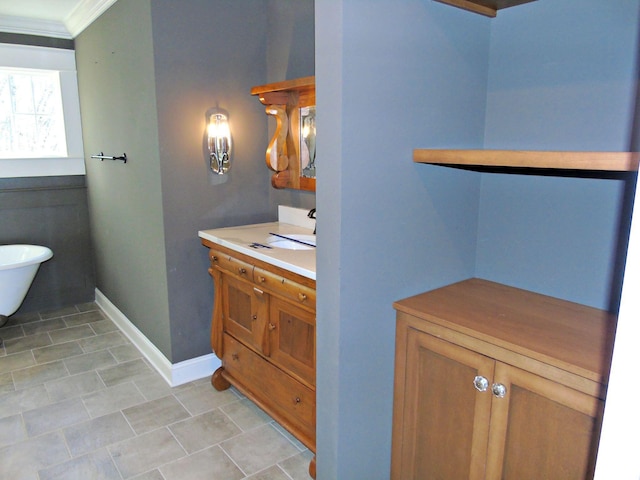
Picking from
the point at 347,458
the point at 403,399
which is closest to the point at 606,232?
the point at 403,399

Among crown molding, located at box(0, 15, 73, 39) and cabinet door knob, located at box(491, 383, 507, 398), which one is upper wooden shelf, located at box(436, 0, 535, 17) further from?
crown molding, located at box(0, 15, 73, 39)

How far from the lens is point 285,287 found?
81.1 inches

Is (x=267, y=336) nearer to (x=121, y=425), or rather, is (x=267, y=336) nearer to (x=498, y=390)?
(x=121, y=425)

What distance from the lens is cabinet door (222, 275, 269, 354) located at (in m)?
2.28

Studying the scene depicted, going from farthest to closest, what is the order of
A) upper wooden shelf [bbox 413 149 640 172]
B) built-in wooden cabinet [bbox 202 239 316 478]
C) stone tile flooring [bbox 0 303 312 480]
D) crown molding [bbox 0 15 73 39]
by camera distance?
crown molding [bbox 0 15 73 39] → stone tile flooring [bbox 0 303 312 480] → built-in wooden cabinet [bbox 202 239 316 478] → upper wooden shelf [bbox 413 149 640 172]

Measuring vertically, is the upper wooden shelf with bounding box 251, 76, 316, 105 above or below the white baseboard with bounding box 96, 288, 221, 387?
above

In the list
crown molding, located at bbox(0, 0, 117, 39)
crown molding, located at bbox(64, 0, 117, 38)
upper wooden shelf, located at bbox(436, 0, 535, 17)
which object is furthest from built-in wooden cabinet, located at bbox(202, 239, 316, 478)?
crown molding, located at bbox(0, 0, 117, 39)

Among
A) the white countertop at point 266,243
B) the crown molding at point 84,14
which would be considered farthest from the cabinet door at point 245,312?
the crown molding at point 84,14

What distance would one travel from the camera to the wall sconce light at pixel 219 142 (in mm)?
2770

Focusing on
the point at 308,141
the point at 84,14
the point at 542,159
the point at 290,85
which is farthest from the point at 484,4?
the point at 84,14

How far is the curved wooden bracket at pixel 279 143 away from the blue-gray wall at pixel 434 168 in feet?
4.18

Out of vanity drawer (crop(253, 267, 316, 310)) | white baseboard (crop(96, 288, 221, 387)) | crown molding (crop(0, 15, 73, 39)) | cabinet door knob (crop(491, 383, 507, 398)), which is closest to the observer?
cabinet door knob (crop(491, 383, 507, 398))

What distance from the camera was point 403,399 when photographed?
168 cm

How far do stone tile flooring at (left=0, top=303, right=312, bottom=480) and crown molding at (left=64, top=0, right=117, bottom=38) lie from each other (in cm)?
231
